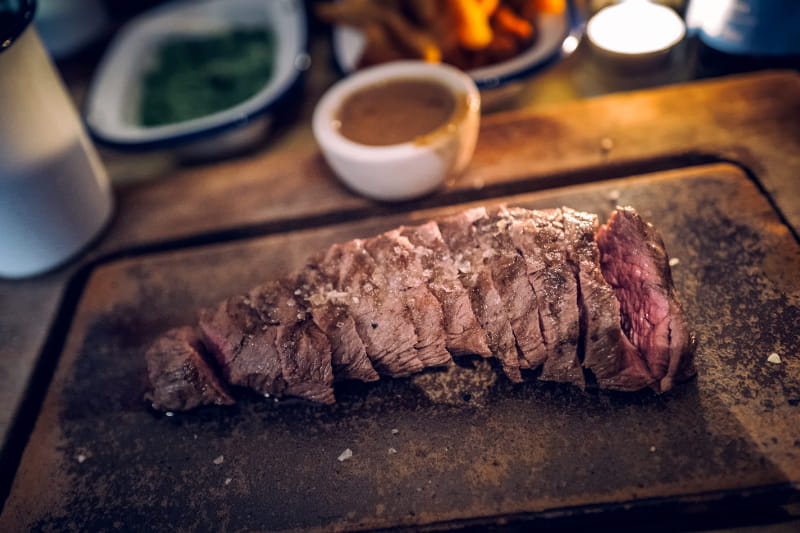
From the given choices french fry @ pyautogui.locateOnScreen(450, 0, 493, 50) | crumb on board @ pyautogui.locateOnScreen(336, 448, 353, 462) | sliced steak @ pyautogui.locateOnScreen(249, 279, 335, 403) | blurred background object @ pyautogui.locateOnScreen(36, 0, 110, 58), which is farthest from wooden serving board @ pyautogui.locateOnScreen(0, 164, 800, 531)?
blurred background object @ pyautogui.locateOnScreen(36, 0, 110, 58)

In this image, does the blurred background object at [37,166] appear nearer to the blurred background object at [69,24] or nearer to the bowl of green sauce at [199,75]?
the bowl of green sauce at [199,75]

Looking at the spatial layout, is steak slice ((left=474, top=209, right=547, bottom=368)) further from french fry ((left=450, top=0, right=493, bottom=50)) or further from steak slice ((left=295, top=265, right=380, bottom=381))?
french fry ((left=450, top=0, right=493, bottom=50))

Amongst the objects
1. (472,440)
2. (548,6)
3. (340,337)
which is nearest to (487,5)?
(548,6)

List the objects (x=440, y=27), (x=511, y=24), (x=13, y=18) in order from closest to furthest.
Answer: (x=13, y=18) → (x=440, y=27) → (x=511, y=24)

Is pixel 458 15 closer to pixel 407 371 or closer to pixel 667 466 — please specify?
pixel 407 371

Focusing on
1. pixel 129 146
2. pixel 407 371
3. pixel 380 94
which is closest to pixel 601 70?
pixel 380 94

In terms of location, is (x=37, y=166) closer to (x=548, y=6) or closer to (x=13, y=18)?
(x=13, y=18)
